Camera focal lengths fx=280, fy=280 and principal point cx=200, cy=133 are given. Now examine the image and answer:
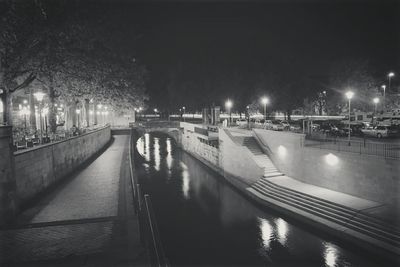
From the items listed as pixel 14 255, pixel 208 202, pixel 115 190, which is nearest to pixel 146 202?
pixel 208 202

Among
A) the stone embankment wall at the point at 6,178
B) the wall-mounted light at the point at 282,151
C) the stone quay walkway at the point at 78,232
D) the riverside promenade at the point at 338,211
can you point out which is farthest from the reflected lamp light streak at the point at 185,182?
the stone embankment wall at the point at 6,178

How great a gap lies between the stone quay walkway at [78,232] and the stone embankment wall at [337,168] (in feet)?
44.5

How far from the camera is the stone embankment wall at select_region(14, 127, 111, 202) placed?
15.1 meters

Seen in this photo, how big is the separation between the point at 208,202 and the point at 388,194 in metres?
13.5

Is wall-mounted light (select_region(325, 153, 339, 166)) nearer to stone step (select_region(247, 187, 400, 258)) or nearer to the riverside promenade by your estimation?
the riverside promenade

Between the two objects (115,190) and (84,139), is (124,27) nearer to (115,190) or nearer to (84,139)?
(84,139)

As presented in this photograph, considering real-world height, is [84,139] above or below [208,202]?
above

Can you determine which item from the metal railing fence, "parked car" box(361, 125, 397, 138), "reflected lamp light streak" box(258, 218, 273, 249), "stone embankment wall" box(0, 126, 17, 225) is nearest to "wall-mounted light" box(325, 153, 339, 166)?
the metal railing fence

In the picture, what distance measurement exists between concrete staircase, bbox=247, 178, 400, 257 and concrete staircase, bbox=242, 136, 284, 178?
2379 mm

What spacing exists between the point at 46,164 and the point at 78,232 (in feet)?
29.4

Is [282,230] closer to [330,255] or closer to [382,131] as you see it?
[330,255]

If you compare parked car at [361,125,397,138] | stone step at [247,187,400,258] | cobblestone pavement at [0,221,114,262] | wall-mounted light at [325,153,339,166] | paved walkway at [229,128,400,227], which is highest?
parked car at [361,125,397,138]

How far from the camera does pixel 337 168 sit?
19.0 m

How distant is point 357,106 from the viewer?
4853cm
